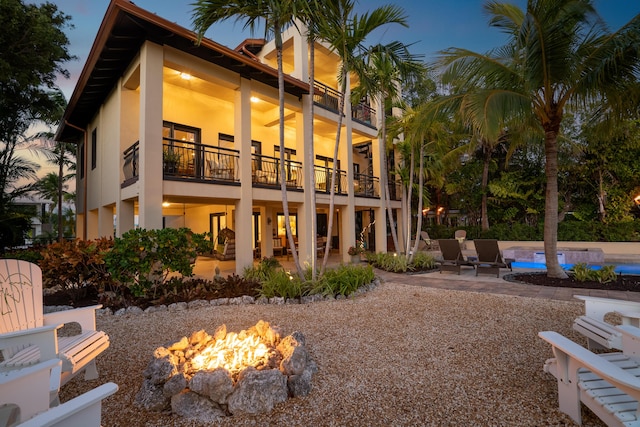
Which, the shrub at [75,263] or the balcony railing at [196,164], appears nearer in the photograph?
the shrub at [75,263]

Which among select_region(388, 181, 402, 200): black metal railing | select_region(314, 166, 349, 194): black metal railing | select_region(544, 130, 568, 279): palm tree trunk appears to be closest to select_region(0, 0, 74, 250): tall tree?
select_region(314, 166, 349, 194): black metal railing

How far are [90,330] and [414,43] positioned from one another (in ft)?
26.5

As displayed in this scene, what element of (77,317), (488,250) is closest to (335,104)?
(488,250)

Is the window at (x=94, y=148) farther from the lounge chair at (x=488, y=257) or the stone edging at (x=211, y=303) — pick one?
the lounge chair at (x=488, y=257)

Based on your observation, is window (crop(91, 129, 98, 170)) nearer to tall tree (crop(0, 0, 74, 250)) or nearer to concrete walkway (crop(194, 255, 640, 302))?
tall tree (crop(0, 0, 74, 250))

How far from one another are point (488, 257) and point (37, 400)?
384 inches

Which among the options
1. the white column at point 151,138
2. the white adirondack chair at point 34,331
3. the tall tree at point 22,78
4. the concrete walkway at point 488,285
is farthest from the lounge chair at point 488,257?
the tall tree at point 22,78

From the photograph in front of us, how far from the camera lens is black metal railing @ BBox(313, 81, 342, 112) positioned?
12.1 meters

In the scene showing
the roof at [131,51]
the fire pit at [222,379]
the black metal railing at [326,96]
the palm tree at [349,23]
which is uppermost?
the black metal railing at [326,96]

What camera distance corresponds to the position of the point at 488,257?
8.85 meters

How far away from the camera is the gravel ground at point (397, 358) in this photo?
8.04 feet

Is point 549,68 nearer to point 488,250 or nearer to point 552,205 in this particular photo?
point 552,205

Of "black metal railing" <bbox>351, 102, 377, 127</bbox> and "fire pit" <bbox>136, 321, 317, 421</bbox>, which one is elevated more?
"black metal railing" <bbox>351, 102, 377, 127</bbox>

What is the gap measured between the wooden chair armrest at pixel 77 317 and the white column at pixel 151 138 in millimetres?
4223
